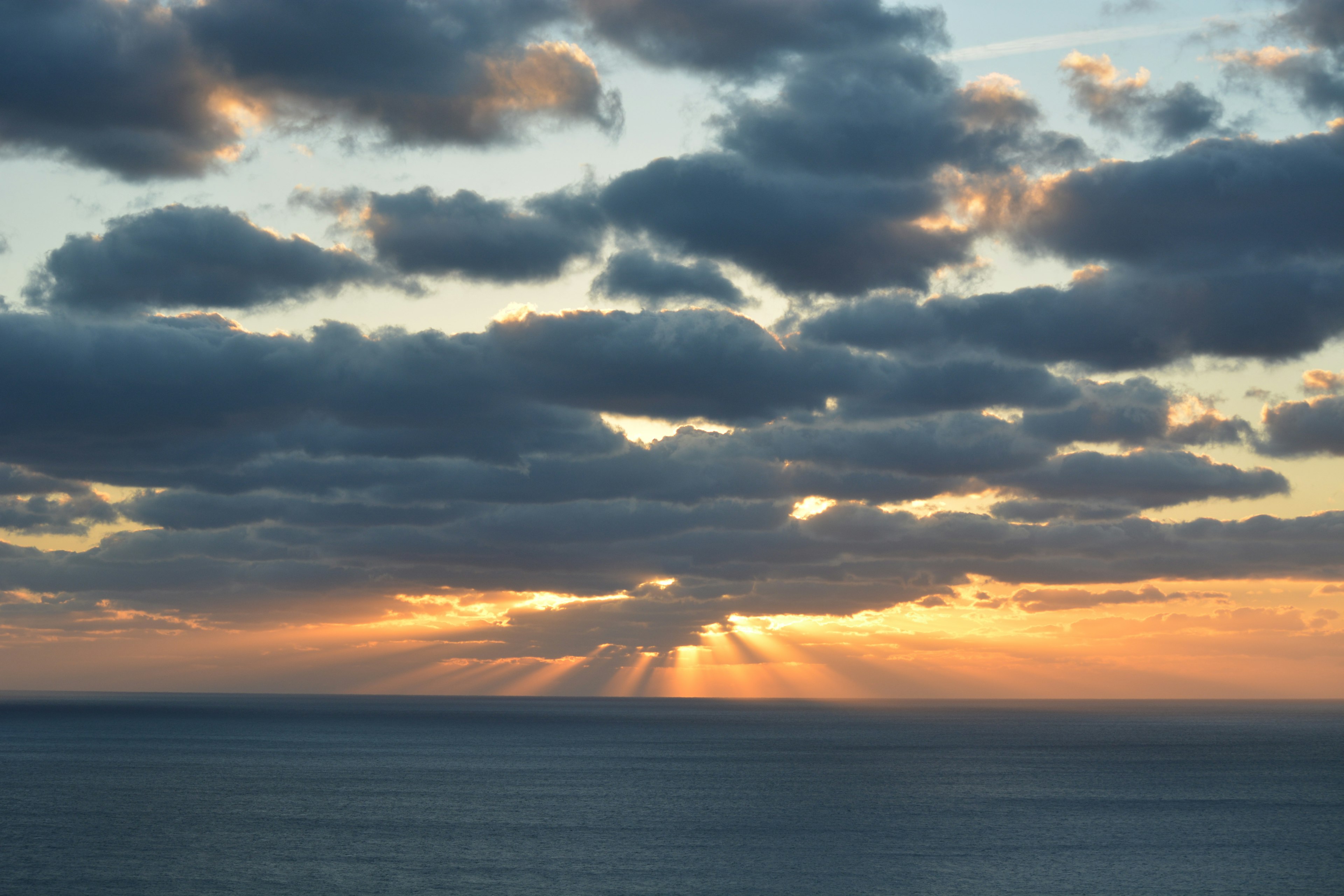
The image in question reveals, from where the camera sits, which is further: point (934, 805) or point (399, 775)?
point (399, 775)

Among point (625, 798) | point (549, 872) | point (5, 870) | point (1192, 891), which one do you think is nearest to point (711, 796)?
point (625, 798)

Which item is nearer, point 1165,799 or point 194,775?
point 1165,799

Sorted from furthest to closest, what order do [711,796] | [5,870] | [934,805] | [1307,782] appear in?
[1307,782]
[711,796]
[934,805]
[5,870]

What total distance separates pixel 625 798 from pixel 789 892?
57.0 m

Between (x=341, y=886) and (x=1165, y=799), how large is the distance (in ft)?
333

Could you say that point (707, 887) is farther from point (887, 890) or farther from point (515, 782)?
point (515, 782)

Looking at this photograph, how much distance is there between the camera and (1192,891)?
86375 mm

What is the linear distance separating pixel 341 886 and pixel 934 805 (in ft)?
239

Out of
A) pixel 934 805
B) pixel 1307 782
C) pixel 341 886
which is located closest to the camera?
pixel 341 886

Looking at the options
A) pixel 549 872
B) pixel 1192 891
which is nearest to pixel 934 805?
pixel 1192 891

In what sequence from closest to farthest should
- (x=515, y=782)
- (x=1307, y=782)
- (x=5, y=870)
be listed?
(x=5, y=870) < (x=515, y=782) < (x=1307, y=782)

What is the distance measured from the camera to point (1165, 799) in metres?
145

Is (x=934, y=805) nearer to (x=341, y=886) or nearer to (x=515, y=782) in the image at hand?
(x=515, y=782)

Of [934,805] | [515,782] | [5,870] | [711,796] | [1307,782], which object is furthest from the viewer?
[1307,782]
